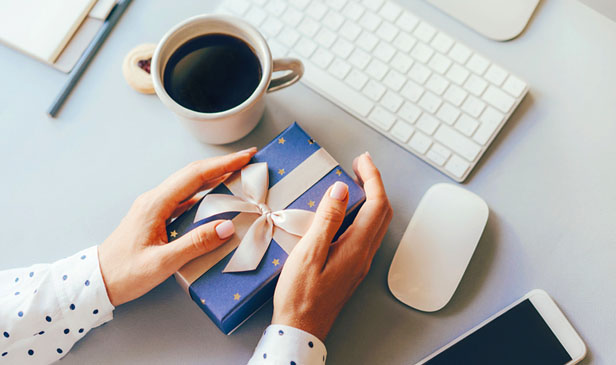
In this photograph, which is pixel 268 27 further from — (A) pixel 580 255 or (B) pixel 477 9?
(A) pixel 580 255

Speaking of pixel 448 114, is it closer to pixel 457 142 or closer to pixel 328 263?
pixel 457 142

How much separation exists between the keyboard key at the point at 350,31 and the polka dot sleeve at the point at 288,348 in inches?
16.5

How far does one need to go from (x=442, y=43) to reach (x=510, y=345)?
1.40 feet

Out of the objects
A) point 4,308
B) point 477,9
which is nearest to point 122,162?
point 4,308

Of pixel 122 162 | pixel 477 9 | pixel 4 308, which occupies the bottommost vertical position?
pixel 4 308

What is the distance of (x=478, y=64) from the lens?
70 cm

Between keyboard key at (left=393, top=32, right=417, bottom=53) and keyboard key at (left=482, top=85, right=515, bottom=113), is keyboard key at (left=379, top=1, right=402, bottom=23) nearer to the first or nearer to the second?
keyboard key at (left=393, top=32, right=417, bottom=53)

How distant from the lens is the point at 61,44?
69cm

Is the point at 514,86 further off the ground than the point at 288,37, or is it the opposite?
the point at 514,86

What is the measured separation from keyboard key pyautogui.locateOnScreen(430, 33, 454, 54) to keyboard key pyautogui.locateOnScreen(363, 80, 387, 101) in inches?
4.1

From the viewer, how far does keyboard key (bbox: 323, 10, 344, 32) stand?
2.32 feet

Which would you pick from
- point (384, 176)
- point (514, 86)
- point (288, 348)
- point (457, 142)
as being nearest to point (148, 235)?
point (288, 348)

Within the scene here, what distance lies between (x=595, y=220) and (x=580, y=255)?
0.06 metres

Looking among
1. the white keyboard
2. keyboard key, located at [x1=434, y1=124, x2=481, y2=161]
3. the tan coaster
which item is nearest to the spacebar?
the white keyboard
